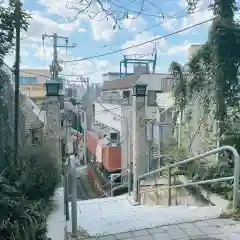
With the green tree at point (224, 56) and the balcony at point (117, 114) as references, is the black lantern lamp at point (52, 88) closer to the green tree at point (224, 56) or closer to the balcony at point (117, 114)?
the green tree at point (224, 56)

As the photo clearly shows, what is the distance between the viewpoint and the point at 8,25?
389 centimetres

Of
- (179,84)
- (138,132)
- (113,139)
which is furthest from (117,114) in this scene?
(179,84)

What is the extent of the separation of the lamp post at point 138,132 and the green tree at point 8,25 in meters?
3.82

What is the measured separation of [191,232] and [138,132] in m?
4.61

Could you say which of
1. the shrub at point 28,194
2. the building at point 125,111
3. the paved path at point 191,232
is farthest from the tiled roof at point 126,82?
the paved path at point 191,232

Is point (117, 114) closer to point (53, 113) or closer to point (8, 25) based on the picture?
point (53, 113)

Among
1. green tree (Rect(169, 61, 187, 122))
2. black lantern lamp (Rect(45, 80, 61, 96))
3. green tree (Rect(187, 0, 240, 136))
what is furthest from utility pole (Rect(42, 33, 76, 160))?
green tree (Rect(187, 0, 240, 136))

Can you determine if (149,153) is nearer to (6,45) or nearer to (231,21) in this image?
(231,21)

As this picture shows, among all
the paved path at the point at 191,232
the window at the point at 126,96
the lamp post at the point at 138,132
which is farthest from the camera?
the window at the point at 126,96

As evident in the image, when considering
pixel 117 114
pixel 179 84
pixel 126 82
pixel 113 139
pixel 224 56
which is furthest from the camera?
pixel 126 82

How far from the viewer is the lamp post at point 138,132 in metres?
7.40

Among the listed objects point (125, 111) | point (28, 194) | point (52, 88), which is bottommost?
point (28, 194)

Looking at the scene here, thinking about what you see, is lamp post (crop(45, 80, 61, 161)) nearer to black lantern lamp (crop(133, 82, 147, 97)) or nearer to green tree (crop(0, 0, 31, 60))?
black lantern lamp (crop(133, 82, 147, 97))

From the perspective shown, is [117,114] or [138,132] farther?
[117,114]
